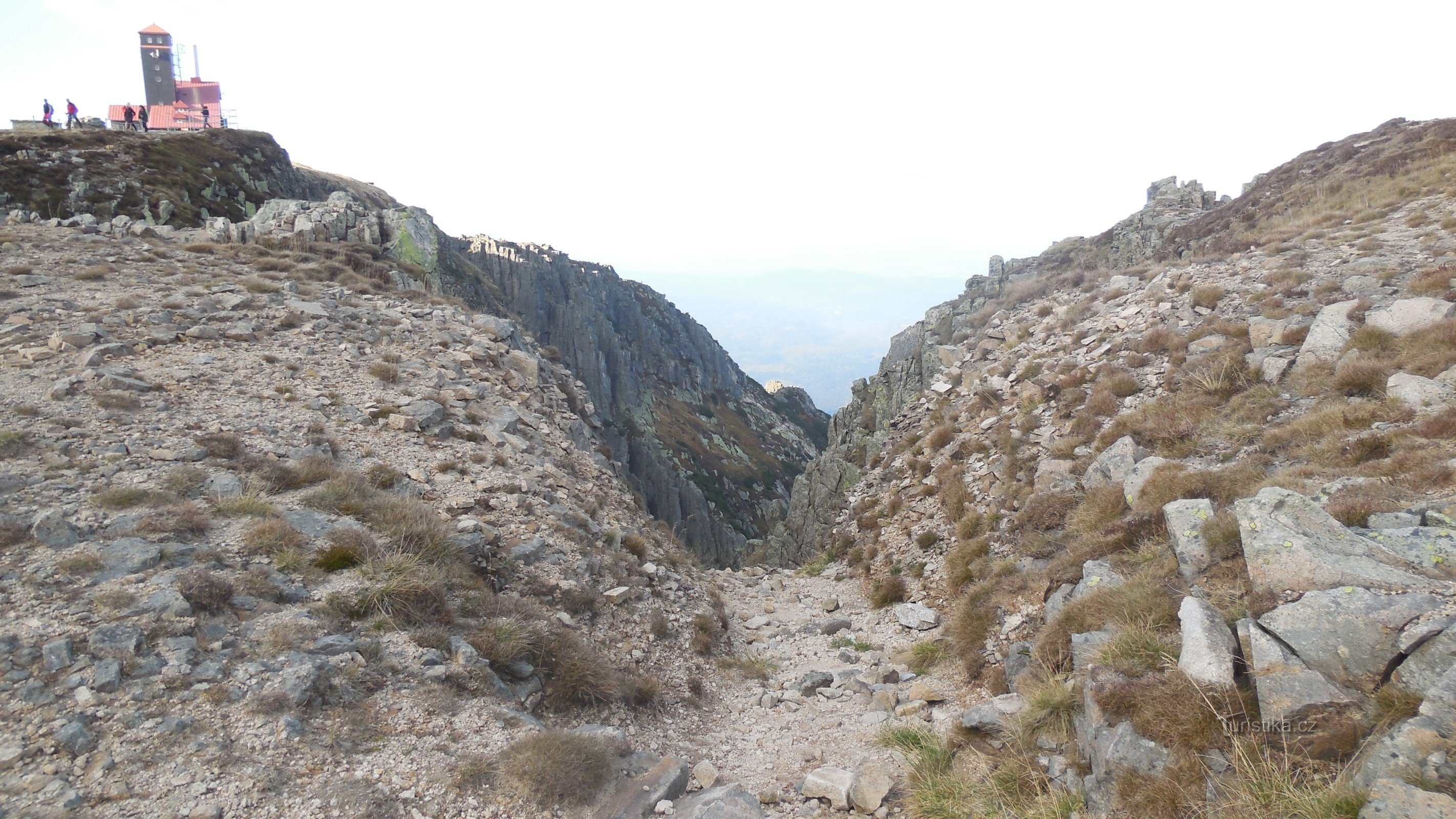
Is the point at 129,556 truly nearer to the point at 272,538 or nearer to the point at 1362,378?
the point at 272,538

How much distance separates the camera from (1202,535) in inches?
303

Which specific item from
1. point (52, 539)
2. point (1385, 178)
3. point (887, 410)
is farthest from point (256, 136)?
point (1385, 178)

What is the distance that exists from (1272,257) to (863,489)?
14159 mm

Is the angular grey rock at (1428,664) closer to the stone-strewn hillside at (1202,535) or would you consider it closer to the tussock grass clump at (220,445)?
the stone-strewn hillside at (1202,535)

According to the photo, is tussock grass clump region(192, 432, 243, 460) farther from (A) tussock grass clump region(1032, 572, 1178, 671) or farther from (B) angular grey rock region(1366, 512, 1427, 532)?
(B) angular grey rock region(1366, 512, 1427, 532)

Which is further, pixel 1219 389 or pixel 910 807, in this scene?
pixel 1219 389

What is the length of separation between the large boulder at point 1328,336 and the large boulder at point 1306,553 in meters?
7.41

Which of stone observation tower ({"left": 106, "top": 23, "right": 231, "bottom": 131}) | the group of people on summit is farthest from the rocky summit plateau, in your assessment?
stone observation tower ({"left": 106, "top": 23, "right": 231, "bottom": 131})

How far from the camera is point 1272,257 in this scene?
1853cm

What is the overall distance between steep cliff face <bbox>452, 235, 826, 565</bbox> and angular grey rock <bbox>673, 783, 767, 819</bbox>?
62.5m

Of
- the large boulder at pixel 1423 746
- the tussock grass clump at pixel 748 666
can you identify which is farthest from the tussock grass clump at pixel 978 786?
the tussock grass clump at pixel 748 666

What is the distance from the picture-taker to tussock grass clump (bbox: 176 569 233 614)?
762 cm

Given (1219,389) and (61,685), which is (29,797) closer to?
(61,685)

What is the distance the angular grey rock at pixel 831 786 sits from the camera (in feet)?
23.2
